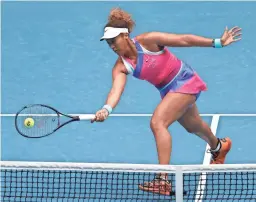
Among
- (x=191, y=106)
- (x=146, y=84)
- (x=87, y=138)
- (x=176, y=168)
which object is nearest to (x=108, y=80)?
(x=146, y=84)

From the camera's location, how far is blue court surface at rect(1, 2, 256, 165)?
8.80 m

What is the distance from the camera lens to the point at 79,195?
7.39 metres

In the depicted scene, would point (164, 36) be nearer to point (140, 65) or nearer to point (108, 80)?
point (140, 65)

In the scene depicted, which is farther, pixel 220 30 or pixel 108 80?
pixel 220 30

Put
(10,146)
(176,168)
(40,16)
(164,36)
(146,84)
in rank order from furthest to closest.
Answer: (40,16) → (146,84) → (10,146) → (164,36) → (176,168)

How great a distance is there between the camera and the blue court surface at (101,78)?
8805 millimetres

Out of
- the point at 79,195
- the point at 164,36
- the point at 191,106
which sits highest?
the point at 164,36

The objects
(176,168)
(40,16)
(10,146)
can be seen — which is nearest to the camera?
(176,168)

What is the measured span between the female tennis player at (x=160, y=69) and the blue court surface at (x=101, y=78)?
1213 mm

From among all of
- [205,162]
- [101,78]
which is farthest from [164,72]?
[101,78]

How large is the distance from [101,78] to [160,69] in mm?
3408

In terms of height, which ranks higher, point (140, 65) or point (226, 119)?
point (140, 65)

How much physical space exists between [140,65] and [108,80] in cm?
337

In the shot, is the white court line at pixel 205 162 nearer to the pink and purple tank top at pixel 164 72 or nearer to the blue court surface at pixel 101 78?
the blue court surface at pixel 101 78
